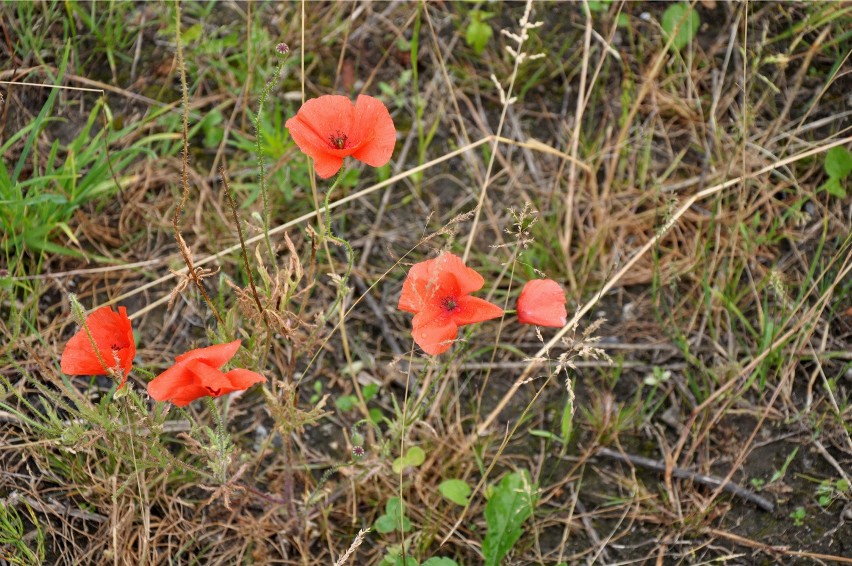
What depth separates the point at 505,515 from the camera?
2209mm

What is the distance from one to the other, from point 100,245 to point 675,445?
1908 millimetres

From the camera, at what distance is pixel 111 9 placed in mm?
2920

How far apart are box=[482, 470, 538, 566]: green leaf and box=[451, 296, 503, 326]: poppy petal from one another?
51cm

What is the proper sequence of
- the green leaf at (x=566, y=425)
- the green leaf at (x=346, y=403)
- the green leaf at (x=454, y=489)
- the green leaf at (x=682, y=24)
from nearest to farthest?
the green leaf at (x=454, y=489), the green leaf at (x=566, y=425), the green leaf at (x=346, y=403), the green leaf at (x=682, y=24)

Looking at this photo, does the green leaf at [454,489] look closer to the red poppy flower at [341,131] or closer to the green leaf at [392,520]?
the green leaf at [392,520]

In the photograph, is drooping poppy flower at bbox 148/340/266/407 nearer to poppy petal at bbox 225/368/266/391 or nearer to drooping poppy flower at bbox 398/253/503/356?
poppy petal at bbox 225/368/266/391

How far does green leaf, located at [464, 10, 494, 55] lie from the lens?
3051 millimetres

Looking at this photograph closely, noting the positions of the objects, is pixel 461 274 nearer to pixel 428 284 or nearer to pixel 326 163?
pixel 428 284

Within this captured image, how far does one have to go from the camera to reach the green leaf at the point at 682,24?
9.98 feet

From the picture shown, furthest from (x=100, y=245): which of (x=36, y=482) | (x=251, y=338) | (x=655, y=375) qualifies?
(x=655, y=375)

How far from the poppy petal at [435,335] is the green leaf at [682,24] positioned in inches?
66.6

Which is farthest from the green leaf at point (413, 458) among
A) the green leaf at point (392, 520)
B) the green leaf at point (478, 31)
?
the green leaf at point (478, 31)

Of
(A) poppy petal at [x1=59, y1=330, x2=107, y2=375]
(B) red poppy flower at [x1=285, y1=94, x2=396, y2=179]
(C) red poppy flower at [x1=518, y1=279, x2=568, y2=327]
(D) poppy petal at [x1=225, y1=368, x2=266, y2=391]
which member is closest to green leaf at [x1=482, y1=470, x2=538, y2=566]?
(C) red poppy flower at [x1=518, y1=279, x2=568, y2=327]

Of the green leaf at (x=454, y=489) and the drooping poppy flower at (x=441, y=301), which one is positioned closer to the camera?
the drooping poppy flower at (x=441, y=301)
